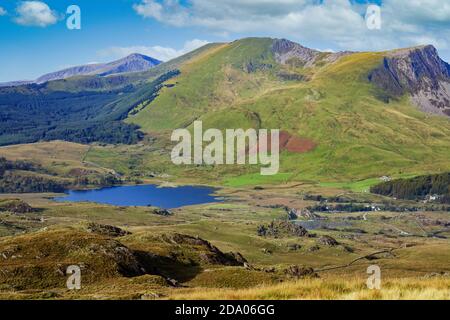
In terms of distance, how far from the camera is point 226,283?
2484 inches

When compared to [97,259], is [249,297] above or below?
above

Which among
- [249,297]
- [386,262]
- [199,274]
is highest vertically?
[249,297]

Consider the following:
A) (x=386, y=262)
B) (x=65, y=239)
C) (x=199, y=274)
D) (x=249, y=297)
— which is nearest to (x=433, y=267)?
(x=386, y=262)

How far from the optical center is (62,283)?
5641cm

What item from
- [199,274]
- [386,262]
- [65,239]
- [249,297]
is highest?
[249,297]
